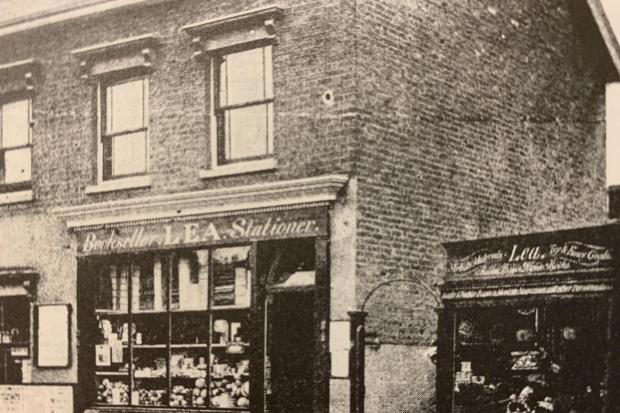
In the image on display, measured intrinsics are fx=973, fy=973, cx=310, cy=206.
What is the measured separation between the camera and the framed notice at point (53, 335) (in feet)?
50.4

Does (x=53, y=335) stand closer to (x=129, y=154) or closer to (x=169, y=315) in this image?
(x=169, y=315)

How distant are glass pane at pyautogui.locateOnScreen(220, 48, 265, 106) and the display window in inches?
176

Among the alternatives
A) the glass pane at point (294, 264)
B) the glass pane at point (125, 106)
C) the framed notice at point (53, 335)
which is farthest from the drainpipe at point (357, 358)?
the framed notice at point (53, 335)

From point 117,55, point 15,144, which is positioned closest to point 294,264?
point 117,55

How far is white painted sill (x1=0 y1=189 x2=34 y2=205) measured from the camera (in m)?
16.1

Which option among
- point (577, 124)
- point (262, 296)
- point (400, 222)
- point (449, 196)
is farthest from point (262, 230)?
point (577, 124)

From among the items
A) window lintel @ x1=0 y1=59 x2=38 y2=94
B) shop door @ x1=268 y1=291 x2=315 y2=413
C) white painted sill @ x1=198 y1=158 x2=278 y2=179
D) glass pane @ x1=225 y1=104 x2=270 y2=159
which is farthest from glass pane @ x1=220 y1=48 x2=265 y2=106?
window lintel @ x1=0 y1=59 x2=38 y2=94

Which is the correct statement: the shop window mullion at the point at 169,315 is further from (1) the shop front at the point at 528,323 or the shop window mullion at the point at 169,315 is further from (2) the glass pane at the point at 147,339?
(1) the shop front at the point at 528,323

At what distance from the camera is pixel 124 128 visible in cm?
1505

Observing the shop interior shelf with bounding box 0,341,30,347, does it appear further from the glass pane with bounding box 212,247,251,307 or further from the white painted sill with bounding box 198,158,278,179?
the white painted sill with bounding box 198,158,278,179

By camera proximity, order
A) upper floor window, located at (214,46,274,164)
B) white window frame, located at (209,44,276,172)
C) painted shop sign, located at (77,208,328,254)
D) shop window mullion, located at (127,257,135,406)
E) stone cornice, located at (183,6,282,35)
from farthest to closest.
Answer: shop window mullion, located at (127,257,135,406) < upper floor window, located at (214,46,274,164) < white window frame, located at (209,44,276,172) < stone cornice, located at (183,6,282,35) < painted shop sign, located at (77,208,328,254)

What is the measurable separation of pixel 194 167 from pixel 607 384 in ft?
22.1

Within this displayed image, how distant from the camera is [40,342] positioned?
15.7 meters

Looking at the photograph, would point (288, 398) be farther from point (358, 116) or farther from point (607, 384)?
point (607, 384)
